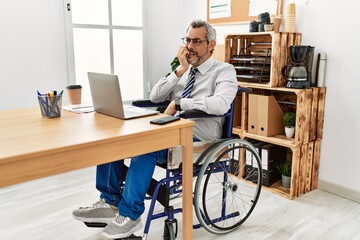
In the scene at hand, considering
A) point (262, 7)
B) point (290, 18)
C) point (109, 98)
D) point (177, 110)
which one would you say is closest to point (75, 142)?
point (109, 98)

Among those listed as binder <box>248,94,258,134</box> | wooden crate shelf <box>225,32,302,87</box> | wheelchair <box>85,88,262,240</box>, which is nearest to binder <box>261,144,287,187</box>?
binder <box>248,94,258,134</box>

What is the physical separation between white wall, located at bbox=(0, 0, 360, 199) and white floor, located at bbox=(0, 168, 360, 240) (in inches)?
11.5

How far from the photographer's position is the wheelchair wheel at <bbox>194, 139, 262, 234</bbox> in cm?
179

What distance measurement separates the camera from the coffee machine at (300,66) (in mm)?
2387

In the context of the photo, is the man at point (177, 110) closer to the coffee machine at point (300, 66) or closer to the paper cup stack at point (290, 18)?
the coffee machine at point (300, 66)

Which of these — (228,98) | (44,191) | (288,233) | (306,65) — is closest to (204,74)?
(228,98)

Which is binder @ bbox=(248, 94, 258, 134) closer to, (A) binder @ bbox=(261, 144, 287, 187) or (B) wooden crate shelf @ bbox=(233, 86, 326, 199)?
(B) wooden crate shelf @ bbox=(233, 86, 326, 199)

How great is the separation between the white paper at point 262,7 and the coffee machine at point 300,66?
475mm

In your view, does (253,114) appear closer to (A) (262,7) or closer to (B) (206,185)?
(A) (262,7)

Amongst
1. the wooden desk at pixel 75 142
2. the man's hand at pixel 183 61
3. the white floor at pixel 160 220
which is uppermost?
the man's hand at pixel 183 61

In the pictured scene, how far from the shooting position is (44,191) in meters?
2.56

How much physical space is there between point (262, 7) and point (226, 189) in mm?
1616

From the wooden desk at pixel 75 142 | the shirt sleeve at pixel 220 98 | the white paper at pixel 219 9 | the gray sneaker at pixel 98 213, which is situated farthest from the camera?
the white paper at pixel 219 9

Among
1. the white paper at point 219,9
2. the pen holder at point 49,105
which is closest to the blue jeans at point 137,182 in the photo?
the pen holder at point 49,105
